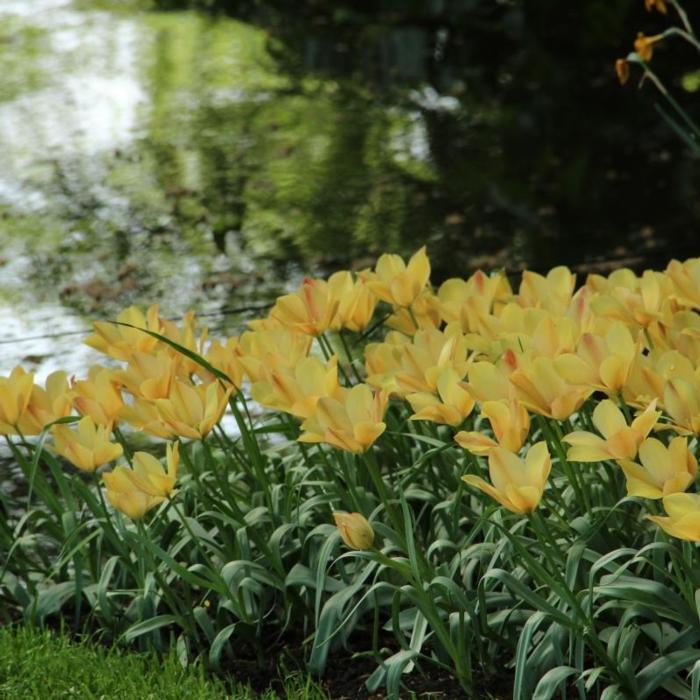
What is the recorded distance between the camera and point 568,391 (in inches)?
90.4

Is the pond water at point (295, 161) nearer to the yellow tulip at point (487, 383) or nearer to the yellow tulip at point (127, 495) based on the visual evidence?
the yellow tulip at point (127, 495)

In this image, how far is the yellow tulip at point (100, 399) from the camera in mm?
2742

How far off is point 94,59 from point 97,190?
2.32 m

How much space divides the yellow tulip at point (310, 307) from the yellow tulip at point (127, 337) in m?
0.28

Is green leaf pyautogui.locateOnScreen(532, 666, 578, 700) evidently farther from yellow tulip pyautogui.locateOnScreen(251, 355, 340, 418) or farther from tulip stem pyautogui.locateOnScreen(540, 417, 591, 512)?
yellow tulip pyautogui.locateOnScreen(251, 355, 340, 418)

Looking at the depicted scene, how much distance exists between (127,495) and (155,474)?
79mm

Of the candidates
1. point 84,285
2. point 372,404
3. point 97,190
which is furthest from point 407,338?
point 97,190

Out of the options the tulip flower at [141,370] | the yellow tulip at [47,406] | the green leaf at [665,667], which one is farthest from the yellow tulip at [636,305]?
the yellow tulip at [47,406]

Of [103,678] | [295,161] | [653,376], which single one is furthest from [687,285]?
[295,161]

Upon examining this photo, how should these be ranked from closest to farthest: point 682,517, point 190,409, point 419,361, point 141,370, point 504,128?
point 682,517, point 190,409, point 419,361, point 141,370, point 504,128

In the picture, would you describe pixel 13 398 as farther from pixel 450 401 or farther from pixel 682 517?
pixel 682 517

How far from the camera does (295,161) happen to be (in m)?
6.54

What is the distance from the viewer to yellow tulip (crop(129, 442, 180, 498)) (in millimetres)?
2498

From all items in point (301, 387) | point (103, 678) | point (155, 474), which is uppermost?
point (301, 387)
